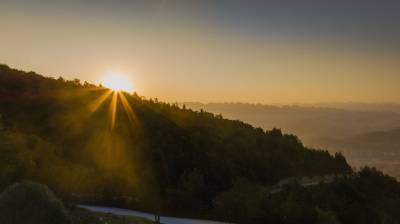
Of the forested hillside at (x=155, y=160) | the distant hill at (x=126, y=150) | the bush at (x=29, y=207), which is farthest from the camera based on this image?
the distant hill at (x=126, y=150)

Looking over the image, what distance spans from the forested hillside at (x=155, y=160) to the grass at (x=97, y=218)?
12.2ft

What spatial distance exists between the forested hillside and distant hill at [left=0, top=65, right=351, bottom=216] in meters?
0.07

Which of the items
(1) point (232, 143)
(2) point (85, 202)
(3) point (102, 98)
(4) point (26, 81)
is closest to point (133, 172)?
(2) point (85, 202)

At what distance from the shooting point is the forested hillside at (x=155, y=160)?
21.1 metres

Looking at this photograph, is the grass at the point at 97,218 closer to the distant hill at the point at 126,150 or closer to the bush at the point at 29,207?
the bush at the point at 29,207

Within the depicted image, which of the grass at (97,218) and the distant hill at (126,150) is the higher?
the distant hill at (126,150)

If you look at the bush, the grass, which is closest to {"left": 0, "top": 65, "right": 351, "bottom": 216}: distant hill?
the grass

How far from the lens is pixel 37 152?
21328 millimetres

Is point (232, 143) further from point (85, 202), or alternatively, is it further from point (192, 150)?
point (85, 202)

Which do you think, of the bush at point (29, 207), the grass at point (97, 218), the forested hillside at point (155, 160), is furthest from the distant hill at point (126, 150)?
the bush at point (29, 207)

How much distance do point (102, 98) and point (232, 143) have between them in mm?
11909

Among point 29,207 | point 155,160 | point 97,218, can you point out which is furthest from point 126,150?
point 29,207

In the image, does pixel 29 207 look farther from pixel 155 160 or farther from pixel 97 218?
pixel 155 160

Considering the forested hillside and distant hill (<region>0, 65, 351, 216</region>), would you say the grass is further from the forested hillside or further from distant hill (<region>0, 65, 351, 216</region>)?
distant hill (<region>0, 65, 351, 216</region>)
